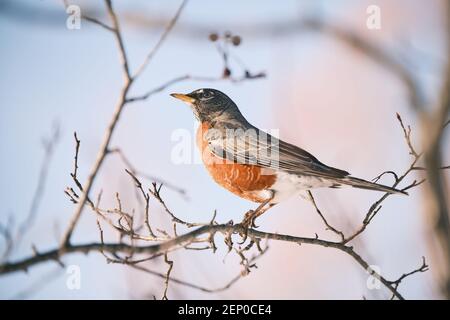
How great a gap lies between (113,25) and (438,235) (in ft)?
6.00

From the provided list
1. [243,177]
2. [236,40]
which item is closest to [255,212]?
[243,177]

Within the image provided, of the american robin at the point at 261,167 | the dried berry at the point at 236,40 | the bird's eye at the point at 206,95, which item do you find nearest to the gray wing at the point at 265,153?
the american robin at the point at 261,167

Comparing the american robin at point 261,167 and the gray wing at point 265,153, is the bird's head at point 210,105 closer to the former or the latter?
the american robin at point 261,167

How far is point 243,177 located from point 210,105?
127 centimetres

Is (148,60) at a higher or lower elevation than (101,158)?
higher

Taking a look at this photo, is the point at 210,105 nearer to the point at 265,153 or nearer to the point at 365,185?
the point at 265,153

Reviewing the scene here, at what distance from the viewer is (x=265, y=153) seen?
13.7ft

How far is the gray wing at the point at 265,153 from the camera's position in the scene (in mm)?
3838

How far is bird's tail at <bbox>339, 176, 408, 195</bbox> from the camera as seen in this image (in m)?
3.18

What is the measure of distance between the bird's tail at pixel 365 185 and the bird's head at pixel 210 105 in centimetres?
179

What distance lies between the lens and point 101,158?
184 centimetres
